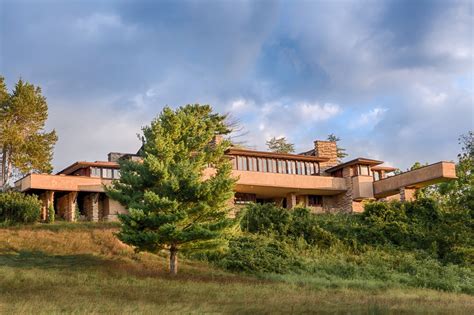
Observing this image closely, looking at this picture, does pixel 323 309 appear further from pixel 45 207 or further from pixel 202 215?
pixel 45 207

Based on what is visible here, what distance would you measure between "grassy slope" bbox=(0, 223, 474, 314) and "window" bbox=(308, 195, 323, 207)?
19198 millimetres

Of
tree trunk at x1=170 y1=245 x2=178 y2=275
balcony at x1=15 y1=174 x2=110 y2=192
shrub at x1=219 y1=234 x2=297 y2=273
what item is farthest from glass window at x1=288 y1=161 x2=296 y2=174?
tree trunk at x1=170 y1=245 x2=178 y2=275

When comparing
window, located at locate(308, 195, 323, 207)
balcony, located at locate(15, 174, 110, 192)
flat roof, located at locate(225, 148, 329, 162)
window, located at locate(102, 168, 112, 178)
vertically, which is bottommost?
window, located at locate(308, 195, 323, 207)

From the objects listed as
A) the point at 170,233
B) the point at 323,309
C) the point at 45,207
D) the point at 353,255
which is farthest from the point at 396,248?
the point at 45,207

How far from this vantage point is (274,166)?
45.4m

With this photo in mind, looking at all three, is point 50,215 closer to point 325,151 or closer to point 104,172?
point 104,172

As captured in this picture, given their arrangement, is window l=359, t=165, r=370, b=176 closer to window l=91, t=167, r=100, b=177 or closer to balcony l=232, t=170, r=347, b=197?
balcony l=232, t=170, r=347, b=197

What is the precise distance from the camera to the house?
39425 mm

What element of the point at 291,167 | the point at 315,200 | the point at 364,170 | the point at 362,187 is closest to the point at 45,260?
the point at 291,167

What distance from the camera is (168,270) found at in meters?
27.2

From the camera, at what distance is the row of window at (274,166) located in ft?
145

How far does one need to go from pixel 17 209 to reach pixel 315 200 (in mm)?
22069

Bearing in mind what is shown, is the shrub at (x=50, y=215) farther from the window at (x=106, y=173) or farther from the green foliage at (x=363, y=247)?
the green foliage at (x=363, y=247)

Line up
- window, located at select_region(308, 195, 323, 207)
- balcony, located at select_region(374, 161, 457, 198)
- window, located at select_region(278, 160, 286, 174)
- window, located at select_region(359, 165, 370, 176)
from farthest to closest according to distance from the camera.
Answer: window, located at select_region(308, 195, 323, 207)
window, located at select_region(359, 165, 370, 176)
window, located at select_region(278, 160, 286, 174)
balcony, located at select_region(374, 161, 457, 198)
